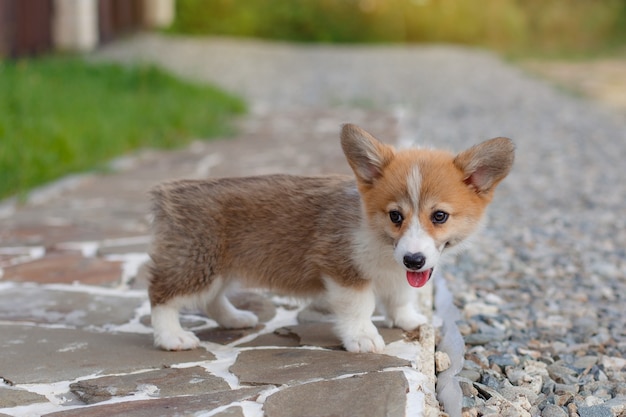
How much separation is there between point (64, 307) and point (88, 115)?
5622 mm

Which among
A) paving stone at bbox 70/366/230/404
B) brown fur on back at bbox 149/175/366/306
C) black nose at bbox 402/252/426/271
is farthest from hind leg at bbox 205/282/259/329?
black nose at bbox 402/252/426/271

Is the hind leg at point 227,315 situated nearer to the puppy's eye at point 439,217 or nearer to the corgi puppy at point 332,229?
the corgi puppy at point 332,229

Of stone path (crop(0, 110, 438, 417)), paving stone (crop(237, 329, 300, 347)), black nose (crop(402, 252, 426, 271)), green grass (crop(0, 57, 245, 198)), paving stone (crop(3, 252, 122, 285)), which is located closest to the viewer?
stone path (crop(0, 110, 438, 417))

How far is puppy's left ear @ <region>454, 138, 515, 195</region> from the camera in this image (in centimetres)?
342

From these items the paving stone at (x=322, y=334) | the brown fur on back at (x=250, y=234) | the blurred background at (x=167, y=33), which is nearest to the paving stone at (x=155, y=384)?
the brown fur on back at (x=250, y=234)

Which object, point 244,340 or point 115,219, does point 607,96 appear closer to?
point 115,219

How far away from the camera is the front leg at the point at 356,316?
11.5 ft

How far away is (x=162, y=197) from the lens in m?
3.78

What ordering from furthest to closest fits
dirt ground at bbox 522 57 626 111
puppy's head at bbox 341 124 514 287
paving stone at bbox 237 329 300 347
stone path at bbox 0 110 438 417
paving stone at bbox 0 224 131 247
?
dirt ground at bbox 522 57 626 111 < paving stone at bbox 0 224 131 247 < paving stone at bbox 237 329 300 347 < puppy's head at bbox 341 124 514 287 < stone path at bbox 0 110 438 417

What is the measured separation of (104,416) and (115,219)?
3.49 meters

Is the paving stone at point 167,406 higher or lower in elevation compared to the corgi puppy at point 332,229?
lower

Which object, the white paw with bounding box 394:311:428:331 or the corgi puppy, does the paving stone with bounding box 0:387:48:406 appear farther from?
the white paw with bounding box 394:311:428:331

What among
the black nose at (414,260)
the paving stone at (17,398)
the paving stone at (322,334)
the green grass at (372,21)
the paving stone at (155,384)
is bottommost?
the paving stone at (17,398)

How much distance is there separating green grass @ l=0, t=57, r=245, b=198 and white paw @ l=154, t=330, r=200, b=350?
3.79 meters
